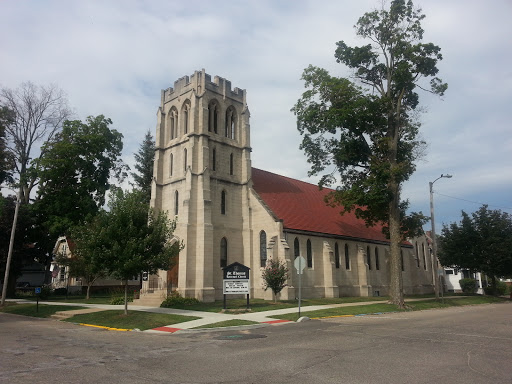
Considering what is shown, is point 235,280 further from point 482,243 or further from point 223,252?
point 482,243

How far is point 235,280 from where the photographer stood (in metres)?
21.8

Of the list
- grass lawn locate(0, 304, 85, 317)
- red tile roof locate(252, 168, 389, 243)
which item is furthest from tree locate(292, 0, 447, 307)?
grass lawn locate(0, 304, 85, 317)

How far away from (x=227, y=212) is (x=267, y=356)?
73.3 feet

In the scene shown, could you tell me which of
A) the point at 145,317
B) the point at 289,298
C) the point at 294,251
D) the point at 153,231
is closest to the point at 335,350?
the point at 145,317

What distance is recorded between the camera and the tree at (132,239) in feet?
62.6

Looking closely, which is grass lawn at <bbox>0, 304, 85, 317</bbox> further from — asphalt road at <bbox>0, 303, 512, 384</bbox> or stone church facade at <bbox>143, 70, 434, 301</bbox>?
asphalt road at <bbox>0, 303, 512, 384</bbox>

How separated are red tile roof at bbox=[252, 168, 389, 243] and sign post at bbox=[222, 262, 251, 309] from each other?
9.43m

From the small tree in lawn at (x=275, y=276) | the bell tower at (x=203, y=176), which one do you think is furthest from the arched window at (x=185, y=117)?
the small tree in lawn at (x=275, y=276)

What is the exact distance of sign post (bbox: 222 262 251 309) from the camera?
21.7m

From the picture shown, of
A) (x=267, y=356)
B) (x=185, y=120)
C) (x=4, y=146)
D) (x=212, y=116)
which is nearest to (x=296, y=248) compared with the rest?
(x=212, y=116)

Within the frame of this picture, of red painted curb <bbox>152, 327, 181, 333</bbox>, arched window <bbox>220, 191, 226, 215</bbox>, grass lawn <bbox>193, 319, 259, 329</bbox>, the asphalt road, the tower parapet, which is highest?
the tower parapet

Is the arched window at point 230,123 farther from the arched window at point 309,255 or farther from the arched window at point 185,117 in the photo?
the arched window at point 309,255

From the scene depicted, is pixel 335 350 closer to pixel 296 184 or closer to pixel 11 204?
pixel 296 184

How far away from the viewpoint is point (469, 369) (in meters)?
8.06
